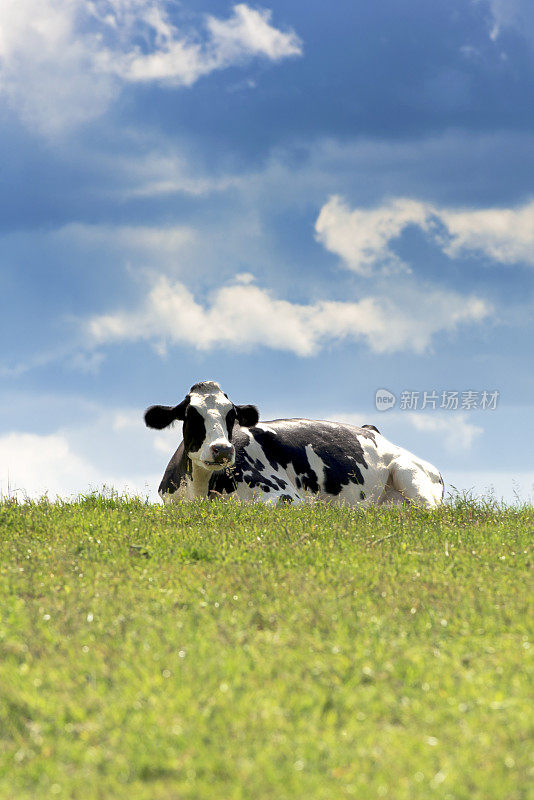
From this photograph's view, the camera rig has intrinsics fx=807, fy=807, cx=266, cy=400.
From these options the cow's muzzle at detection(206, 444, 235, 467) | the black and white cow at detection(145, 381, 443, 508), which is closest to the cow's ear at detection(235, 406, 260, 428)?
the black and white cow at detection(145, 381, 443, 508)

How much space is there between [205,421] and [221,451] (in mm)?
1023

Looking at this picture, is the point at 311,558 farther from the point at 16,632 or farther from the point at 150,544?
the point at 16,632

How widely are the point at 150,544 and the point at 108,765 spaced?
534cm

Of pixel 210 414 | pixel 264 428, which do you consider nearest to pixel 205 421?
pixel 210 414

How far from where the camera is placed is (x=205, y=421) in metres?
14.0

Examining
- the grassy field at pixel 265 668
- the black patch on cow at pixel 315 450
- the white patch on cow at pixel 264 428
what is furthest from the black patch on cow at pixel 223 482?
the grassy field at pixel 265 668

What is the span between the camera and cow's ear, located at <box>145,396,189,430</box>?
48.5 feet

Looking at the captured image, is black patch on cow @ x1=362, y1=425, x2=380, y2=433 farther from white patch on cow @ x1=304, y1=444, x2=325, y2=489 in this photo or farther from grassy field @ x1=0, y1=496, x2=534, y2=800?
grassy field @ x1=0, y1=496, x2=534, y2=800

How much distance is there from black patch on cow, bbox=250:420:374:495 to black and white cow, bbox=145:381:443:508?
20 millimetres

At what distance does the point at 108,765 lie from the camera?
14.5 ft

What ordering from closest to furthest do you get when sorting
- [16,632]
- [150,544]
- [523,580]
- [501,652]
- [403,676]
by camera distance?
[403,676] < [501,652] < [16,632] < [523,580] < [150,544]

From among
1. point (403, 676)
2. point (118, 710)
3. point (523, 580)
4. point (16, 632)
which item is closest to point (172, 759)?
point (118, 710)

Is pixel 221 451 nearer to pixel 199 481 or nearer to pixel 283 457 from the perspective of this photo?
pixel 199 481

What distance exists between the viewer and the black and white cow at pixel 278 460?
1409 cm
